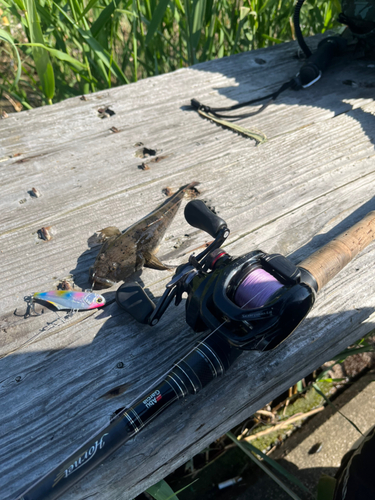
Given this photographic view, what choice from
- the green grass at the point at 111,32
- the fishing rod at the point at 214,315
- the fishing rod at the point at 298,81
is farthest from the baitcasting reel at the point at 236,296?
the green grass at the point at 111,32

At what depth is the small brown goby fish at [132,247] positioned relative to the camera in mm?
1663

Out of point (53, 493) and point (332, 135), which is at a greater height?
point (332, 135)

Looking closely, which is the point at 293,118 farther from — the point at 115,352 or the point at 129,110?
the point at 115,352

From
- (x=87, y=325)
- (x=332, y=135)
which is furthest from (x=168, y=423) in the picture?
(x=332, y=135)

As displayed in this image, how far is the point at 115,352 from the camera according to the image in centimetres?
149

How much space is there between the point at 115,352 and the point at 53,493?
1.67ft

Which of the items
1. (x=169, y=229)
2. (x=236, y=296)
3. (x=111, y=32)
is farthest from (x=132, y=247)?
(x=111, y=32)

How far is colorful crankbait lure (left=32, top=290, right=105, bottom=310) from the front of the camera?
5.25 feet

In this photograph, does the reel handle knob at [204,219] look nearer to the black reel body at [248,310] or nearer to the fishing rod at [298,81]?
the black reel body at [248,310]

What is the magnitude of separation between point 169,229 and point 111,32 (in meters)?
2.03

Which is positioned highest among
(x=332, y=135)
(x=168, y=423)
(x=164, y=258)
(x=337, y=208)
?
(x=332, y=135)

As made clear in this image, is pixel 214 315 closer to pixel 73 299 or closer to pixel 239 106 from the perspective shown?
pixel 73 299

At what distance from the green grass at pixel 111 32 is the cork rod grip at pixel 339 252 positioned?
207cm

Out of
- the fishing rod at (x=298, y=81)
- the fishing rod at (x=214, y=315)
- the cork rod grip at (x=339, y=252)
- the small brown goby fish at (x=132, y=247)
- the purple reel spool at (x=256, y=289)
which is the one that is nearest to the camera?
the fishing rod at (x=214, y=315)
